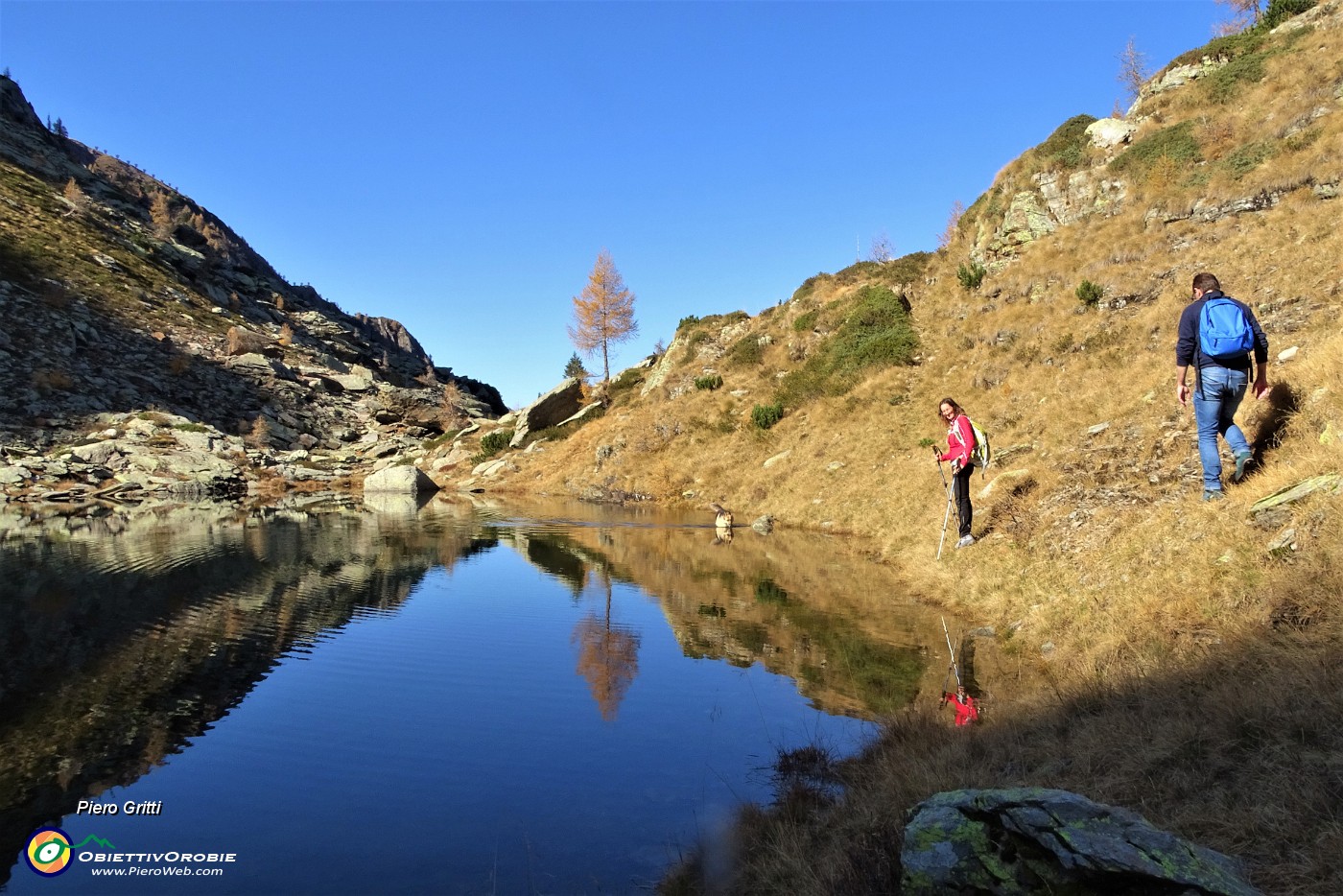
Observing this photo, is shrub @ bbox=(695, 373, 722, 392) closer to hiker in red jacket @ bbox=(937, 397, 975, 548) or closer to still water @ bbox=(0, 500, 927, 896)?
still water @ bbox=(0, 500, 927, 896)

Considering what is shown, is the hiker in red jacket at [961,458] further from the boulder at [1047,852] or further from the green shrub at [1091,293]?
the green shrub at [1091,293]

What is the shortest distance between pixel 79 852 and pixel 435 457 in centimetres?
5540

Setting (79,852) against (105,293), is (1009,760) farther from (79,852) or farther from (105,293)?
(105,293)

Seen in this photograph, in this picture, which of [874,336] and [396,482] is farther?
[396,482]

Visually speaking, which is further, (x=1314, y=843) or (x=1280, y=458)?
(x=1280, y=458)

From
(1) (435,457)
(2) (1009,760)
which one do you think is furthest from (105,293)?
(2) (1009,760)

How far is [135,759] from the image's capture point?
6.74m

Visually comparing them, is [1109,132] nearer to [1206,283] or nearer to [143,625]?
[1206,283]

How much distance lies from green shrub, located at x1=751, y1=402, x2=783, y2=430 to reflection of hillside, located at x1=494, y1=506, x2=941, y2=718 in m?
13.3

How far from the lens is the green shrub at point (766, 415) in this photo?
1421 inches

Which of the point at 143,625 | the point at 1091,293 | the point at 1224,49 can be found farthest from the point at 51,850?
the point at 1224,49

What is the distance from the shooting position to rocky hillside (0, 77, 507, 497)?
41250mm

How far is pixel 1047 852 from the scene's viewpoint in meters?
3.74

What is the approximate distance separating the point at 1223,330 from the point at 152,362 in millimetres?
62493
